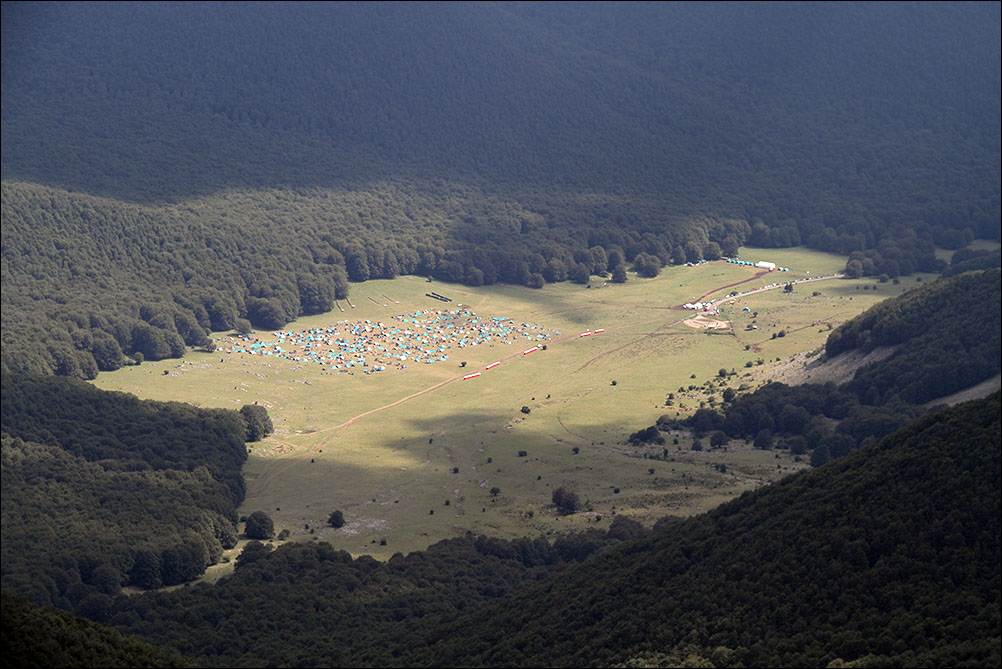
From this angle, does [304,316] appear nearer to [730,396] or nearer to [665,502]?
[730,396]

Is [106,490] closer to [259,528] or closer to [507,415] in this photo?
[259,528]

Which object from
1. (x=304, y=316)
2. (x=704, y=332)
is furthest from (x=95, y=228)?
(x=704, y=332)

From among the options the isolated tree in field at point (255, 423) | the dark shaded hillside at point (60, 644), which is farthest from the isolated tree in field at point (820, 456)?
the dark shaded hillside at point (60, 644)

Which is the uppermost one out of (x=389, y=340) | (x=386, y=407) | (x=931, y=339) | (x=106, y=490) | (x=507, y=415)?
(x=389, y=340)

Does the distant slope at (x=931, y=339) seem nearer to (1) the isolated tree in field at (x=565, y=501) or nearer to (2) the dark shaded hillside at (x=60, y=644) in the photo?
(1) the isolated tree in field at (x=565, y=501)

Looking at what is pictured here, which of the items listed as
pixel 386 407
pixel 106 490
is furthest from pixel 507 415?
pixel 106 490

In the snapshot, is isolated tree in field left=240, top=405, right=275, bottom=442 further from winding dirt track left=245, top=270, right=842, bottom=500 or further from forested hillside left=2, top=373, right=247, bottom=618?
winding dirt track left=245, top=270, right=842, bottom=500
